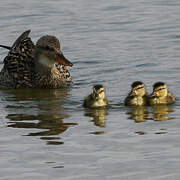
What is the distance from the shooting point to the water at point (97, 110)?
6074 millimetres

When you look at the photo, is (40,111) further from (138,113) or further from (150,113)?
(150,113)

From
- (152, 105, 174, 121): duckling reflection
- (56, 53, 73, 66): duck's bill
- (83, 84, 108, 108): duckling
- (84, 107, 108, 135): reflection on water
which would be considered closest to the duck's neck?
(56, 53, 73, 66): duck's bill

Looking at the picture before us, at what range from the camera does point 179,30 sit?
42.1 feet

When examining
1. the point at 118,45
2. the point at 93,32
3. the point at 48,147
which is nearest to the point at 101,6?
the point at 93,32

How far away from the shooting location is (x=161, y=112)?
814cm

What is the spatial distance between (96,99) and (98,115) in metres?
0.34

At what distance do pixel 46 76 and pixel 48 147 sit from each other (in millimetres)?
3661

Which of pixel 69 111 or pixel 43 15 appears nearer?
pixel 69 111

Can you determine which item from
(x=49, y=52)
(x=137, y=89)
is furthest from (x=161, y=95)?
(x=49, y=52)

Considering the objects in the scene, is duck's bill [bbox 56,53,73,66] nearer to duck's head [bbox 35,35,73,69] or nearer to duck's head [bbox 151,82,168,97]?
duck's head [bbox 35,35,73,69]

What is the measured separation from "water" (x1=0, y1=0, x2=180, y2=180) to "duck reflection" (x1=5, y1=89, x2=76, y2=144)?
11mm

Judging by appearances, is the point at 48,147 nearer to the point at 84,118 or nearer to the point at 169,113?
the point at 84,118

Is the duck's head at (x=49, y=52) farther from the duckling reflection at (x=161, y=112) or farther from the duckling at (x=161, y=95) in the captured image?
the duckling reflection at (x=161, y=112)

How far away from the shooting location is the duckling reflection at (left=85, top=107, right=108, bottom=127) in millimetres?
7626
